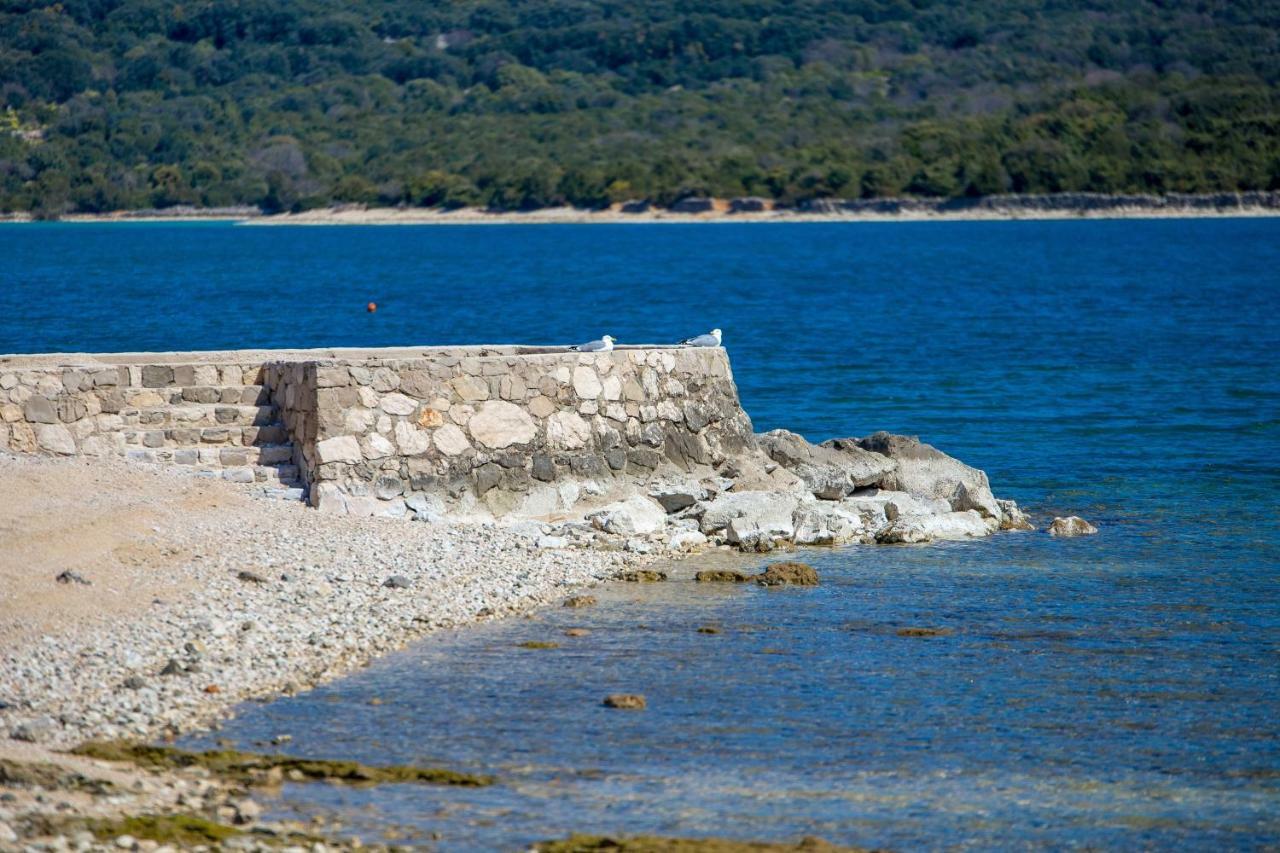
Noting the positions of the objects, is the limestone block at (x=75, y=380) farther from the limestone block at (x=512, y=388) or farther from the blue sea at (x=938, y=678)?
the blue sea at (x=938, y=678)

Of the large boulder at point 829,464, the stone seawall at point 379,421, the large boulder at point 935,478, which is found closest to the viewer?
the stone seawall at point 379,421

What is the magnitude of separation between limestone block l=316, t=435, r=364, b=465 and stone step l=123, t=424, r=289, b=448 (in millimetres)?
792

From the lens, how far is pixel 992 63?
143375 mm

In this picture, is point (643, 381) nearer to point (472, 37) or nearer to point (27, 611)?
point (27, 611)

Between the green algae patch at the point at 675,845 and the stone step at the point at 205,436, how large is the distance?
679cm

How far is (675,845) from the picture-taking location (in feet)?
23.3

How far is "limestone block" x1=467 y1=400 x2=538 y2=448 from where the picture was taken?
1342 cm

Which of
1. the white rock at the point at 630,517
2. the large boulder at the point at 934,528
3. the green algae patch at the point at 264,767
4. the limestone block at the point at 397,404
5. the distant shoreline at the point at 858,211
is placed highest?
the distant shoreline at the point at 858,211

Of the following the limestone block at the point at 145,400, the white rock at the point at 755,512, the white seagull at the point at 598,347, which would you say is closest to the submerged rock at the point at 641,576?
the white rock at the point at 755,512

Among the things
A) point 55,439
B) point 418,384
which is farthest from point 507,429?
point 55,439

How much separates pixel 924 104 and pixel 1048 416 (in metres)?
116

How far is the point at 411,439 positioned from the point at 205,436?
1.53 m

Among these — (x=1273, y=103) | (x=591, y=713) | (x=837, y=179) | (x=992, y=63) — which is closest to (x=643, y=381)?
(x=591, y=713)

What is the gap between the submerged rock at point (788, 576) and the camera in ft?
39.8
